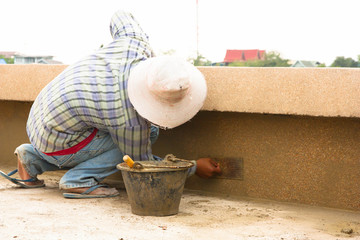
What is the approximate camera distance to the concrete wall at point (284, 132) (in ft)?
9.32

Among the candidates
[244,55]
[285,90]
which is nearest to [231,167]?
[285,90]

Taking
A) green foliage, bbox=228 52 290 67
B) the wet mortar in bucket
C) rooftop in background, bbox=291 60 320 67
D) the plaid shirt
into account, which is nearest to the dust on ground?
the wet mortar in bucket

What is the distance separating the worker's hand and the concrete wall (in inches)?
3.1

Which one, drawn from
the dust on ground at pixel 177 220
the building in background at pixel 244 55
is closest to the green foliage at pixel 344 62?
the building in background at pixel 244 55

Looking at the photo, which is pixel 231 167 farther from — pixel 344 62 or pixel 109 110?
pixel 344 62

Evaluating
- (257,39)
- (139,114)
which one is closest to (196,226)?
(139,114)

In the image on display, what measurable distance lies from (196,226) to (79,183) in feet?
3.20

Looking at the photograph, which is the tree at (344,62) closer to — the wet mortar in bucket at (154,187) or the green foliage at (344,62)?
the green foliage at (344,62)

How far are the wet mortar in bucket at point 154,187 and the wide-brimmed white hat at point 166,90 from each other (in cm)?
26

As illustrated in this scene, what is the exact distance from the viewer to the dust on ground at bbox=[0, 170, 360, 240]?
236 centimetres

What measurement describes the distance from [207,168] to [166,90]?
3.10 ft

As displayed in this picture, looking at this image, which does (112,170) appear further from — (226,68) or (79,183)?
(226,68)

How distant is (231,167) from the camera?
3.33 m

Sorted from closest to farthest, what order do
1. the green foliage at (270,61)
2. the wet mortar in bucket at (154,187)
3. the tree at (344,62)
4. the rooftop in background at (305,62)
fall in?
the wet mortar in bucket at (154,187) < the rooftop in background at (305,62) < the tree at (344,62) < the green foliage at (270,61)
